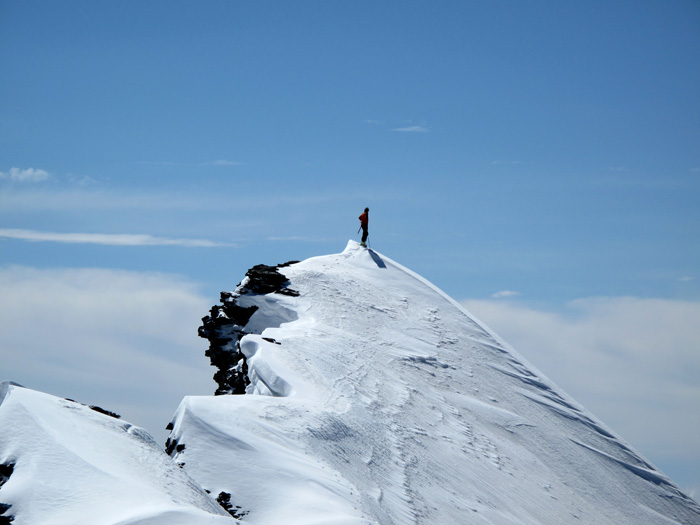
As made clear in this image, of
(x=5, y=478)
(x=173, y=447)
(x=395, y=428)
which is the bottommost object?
(x=5, y=478)

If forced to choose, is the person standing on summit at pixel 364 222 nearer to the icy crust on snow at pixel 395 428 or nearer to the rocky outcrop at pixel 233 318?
the icy crust on snow at pixel 395 428

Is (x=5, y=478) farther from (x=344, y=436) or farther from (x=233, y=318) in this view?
(x=233, y=318)

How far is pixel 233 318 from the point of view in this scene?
2812 cm

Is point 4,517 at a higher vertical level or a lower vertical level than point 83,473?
lower

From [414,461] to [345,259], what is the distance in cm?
1541

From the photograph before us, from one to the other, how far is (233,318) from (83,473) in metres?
16.7

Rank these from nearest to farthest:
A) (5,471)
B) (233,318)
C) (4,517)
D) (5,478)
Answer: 1. (4,517)
2. (5,478)
3. (5,471)
4. (233,318)

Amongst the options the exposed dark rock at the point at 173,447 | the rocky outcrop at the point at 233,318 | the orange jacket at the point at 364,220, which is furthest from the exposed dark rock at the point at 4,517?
the orange jacket at the point at 364,220

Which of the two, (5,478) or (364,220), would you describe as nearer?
(5,478)

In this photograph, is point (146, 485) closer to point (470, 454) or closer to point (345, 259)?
point (470, 454)

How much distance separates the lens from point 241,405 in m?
17.1

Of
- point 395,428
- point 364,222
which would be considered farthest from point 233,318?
point 395,428

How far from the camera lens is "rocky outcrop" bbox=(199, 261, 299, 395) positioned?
2772cm

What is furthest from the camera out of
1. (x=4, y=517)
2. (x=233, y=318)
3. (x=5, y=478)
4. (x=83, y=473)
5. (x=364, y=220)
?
(x=364, y=220)
